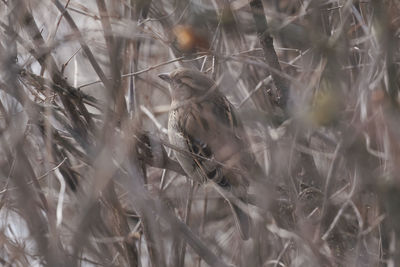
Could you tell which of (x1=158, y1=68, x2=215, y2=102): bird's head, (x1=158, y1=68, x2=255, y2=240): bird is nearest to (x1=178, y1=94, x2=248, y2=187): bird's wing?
(x1=158, y1=68, x2=255, y2=240): bird

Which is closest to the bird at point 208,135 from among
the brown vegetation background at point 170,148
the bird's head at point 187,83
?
the bird's head at point 187,83

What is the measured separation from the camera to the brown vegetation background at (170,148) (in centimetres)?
279

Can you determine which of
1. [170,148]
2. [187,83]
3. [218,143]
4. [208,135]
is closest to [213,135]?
[208,135]

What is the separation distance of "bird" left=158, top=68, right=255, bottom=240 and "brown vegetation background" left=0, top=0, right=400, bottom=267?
0.56ft

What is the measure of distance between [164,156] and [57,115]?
937 millimetres

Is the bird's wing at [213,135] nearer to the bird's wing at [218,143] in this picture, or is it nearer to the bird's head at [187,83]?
the bird's wing at [218,143]

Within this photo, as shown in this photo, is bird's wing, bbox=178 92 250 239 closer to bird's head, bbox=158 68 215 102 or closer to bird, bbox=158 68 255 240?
bird, bbox=158 68 255 240

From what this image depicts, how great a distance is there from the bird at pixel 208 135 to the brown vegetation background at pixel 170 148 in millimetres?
171

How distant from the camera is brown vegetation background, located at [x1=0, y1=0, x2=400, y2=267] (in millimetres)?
2795

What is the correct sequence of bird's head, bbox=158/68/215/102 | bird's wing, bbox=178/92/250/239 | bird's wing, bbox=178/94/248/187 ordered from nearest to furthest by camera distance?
bird's wing, bbox=178/92/250/239, bird's wing, bbox=178/94/248/187, bird's head, bbox=158/68/215/102

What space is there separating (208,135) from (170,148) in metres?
0.77

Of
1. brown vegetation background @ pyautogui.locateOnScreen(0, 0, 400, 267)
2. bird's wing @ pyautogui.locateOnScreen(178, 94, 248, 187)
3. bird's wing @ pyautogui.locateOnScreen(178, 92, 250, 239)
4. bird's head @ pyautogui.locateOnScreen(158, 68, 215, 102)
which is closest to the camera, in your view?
brown vegetation background @ pyautogui.locateOnScreen(0, 0, 400, 267)

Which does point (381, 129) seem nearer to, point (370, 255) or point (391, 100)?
point (391, 100)

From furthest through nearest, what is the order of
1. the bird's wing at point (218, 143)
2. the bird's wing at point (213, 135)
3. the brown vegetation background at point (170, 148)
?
the bird's wing at point (213, 135)
the bird's wing at point (218, 143)
the brown vegetation background at point (170, 148)
